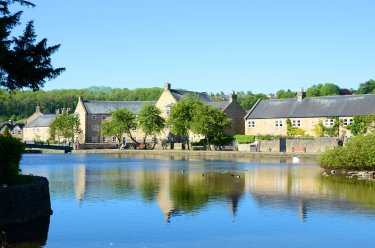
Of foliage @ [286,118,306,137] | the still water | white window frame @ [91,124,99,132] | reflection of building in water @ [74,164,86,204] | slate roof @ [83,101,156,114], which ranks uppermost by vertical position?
slate roof @ [83,101,156,114]

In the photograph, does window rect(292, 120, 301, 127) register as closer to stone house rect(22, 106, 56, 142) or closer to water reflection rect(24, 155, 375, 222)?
water reflection rect(24, 155, 375, 222)

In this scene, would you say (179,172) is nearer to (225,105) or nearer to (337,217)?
(337,217)

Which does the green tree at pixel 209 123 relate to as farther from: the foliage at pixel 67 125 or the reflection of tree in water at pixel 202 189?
the reflection of tree in water at pixel 202 189

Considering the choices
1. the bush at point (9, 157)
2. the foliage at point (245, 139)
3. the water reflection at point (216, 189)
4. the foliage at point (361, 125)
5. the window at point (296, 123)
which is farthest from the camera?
the window at point (296, 123)

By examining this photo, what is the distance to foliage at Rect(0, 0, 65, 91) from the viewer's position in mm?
18141

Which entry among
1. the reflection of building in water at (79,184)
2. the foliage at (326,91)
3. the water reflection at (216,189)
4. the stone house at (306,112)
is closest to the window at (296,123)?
the stone house at (306,112)

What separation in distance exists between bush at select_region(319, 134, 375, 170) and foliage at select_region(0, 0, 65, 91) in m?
25.9

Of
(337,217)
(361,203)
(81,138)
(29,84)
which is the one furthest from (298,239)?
(81,138)

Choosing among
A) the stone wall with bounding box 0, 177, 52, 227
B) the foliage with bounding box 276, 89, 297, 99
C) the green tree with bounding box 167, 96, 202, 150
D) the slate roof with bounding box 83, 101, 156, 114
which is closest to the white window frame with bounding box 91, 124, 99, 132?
the slate roof with bounding box 83, 101, 156, 114

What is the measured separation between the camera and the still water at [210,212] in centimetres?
1716

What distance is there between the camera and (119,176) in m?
36.9

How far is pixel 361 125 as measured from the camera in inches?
2601

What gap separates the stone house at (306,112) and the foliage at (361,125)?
6.53 feet

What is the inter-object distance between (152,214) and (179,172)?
18875 mm
